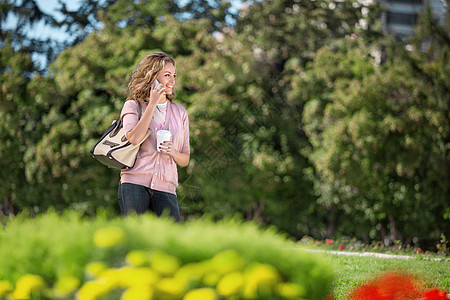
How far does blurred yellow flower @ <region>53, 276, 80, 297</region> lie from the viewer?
2.20 m

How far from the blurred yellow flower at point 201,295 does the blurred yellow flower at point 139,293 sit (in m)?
0.13

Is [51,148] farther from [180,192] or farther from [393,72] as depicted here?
[393,72]

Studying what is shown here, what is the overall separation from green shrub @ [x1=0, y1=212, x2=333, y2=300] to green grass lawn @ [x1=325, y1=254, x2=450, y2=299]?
2.29m

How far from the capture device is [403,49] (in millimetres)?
14453

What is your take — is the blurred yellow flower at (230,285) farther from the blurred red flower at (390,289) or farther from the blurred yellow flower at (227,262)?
the blurred red flower at (390,289)

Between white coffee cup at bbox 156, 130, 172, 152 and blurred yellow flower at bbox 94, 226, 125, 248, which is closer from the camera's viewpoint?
blurred yellow flower at bbox 94, 226, 125, 248

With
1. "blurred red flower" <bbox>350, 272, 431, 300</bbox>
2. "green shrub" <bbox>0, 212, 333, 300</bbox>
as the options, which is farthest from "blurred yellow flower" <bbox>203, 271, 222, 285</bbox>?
"blurred red flower" <bbox>350, 272, 431, 300</bbox>

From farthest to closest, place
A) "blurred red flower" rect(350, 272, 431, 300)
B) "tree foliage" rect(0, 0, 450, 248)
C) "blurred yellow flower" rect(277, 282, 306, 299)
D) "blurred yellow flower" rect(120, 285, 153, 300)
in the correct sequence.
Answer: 1. "tree foliage" rect(0, 0, 450, 248)
2. "blurred red flower" rect(350, 272, 431, 300)
3. "blurred yellow flower" rect(277, 282, 306, 299)
4. "blurred yellow flower" rect(120, 285, 153, 300)

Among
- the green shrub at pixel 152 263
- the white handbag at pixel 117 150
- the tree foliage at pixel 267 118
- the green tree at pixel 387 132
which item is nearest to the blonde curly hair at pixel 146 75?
the white handbag at pixel 117 150

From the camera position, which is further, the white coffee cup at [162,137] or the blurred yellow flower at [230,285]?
the white coffee cup at [162,137]

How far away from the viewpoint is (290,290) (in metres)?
2.14

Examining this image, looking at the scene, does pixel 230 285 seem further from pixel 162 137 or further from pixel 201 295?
pixel 162 137

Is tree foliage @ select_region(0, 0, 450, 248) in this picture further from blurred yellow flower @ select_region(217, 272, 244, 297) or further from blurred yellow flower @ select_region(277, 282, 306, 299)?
blurred yellow flower @ select_region(217, 272, 244, 297)

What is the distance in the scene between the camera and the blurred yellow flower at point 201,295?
202 centimetres
